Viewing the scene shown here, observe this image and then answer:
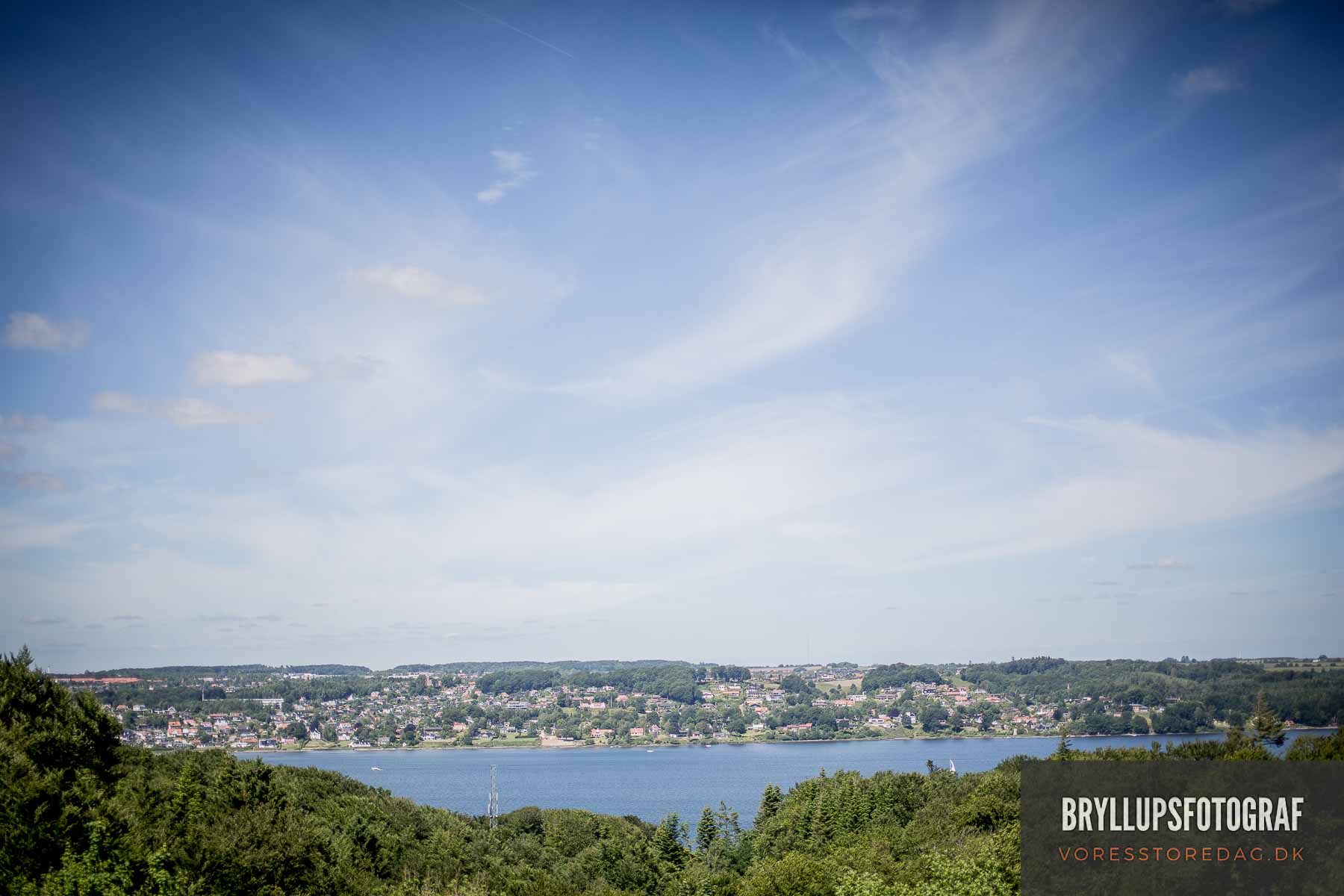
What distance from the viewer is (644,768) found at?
515ft

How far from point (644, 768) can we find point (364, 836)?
409 ft

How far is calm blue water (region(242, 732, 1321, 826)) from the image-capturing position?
4557 inches

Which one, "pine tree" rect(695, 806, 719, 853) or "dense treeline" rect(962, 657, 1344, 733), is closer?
"pine tree" rect(695, 806, 719, 853)

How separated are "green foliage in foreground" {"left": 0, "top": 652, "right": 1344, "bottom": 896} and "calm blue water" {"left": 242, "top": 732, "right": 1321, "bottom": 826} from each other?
48.1 m

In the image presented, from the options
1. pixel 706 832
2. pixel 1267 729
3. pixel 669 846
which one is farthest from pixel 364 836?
pixel 1267 729

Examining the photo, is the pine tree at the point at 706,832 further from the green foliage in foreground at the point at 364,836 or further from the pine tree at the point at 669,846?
the pine tree at the point at 669,846

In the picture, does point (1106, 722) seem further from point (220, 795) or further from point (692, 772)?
point (220, 795)

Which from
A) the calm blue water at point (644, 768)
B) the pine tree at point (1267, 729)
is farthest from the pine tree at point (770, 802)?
the calm blue water at point (644, 768)

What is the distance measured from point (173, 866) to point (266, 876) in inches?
164

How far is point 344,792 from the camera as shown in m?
54.8

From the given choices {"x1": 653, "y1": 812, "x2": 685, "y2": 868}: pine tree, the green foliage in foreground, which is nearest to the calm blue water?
{"x1": 653, "y1": 812, "x2": 685, "y2": 868}: pine tree

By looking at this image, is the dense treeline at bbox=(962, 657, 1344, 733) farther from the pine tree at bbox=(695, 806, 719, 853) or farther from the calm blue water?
the pine tree at bbox=(695, 806, 719, 853)

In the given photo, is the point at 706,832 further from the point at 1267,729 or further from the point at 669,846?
the point at 1267,729

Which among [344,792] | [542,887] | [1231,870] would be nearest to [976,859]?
[1231,870]
